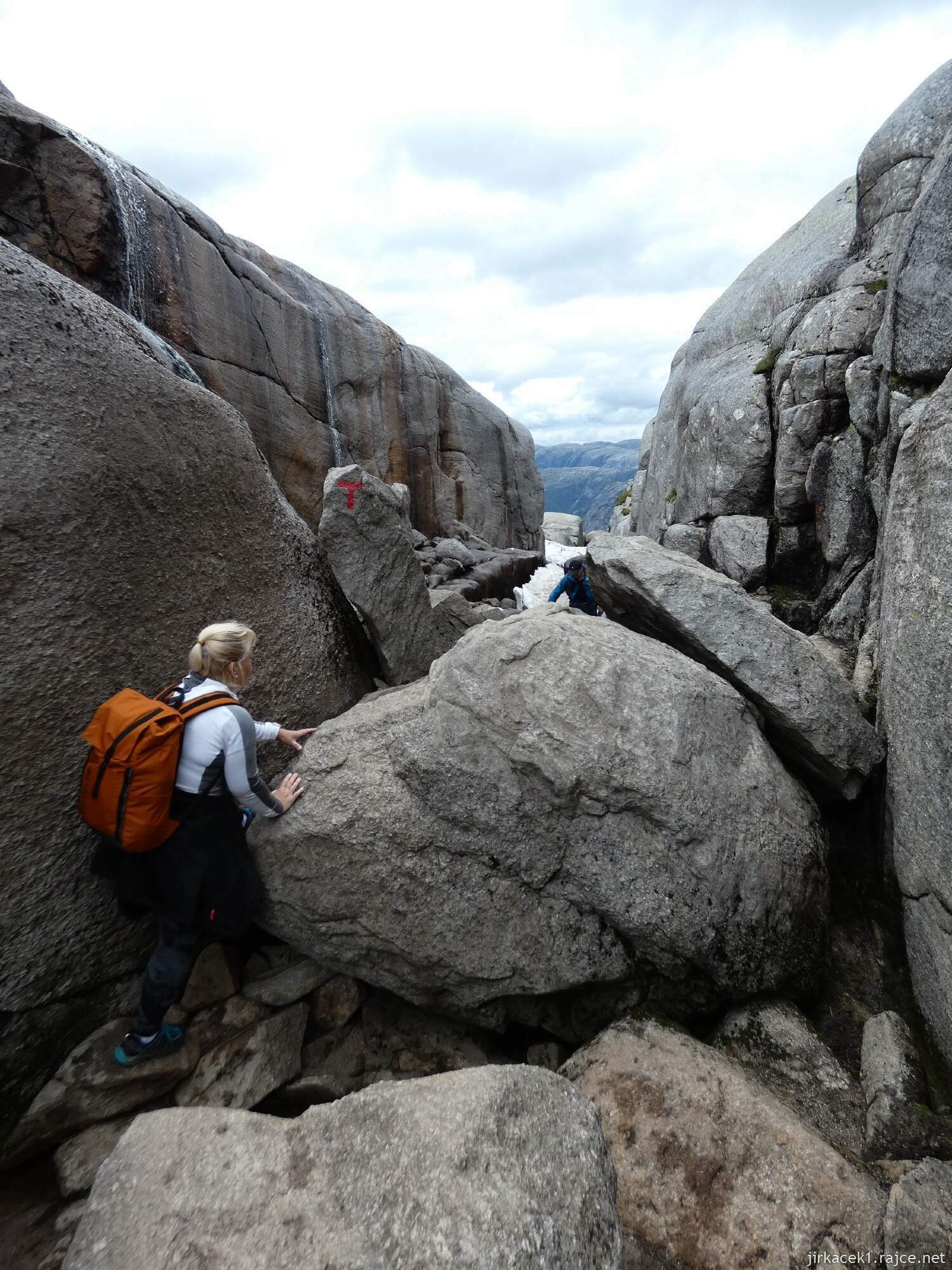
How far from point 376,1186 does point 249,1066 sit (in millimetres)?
2899

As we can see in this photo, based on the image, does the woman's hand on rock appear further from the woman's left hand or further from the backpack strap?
the backpack strap

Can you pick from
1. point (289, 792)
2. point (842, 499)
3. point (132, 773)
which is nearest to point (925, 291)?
point (842, 499)

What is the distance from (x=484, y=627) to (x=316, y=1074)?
186 inches

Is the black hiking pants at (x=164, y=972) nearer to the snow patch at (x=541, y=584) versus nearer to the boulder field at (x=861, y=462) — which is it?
the boulder field at (x=861, y=462)

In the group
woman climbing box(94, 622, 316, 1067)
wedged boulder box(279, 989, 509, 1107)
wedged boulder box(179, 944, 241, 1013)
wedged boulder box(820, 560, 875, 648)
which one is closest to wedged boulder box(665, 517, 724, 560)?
wedged boulder box(820, 560, 875, 648)

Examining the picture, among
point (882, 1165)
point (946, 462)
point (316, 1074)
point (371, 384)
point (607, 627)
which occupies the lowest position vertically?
point (316, 1074)

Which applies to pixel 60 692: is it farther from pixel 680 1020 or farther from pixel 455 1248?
pixel 680 1020

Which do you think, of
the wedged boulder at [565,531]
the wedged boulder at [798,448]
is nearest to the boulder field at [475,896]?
the wedged boulder at [798,448]

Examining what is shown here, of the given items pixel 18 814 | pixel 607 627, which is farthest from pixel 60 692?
pixel 607 627

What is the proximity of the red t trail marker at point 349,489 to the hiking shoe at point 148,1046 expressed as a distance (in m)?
6.08

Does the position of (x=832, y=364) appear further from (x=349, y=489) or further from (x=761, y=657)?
(x=349, y=489)

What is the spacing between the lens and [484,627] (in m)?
7.28

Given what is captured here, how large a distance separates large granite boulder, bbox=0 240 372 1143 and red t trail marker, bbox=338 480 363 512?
1133 millimetres

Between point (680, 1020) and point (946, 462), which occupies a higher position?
point (946, 462)
